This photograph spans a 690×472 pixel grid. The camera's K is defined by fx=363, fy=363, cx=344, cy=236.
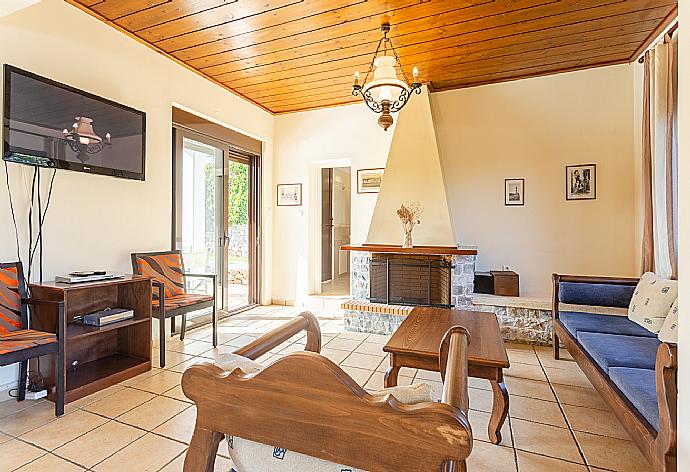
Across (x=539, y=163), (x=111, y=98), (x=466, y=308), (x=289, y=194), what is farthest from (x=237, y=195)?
(x=539, y=163)

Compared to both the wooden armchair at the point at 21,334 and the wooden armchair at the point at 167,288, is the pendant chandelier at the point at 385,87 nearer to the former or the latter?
the wooden armchair at the point at 167,288

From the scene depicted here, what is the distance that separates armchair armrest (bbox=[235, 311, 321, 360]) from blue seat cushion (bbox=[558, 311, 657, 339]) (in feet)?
6.89

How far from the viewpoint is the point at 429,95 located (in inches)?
172

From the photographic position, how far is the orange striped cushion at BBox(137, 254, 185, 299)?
3.19 m

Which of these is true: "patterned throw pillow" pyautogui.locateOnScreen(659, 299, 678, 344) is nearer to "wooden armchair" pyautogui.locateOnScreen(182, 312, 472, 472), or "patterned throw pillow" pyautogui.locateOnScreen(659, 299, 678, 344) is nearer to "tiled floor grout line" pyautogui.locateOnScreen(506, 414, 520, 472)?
"tiled floor grout line" pyautogui.locateOnScreen(506, 414, 520, 472)

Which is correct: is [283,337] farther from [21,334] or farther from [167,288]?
[167,288]

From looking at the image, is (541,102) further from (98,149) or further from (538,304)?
(98,149)

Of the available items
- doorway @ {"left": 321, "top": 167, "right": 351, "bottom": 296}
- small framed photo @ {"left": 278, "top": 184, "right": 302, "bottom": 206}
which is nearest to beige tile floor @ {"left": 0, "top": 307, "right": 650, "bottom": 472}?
small framed photo @ {"left": 278, "top": 184, "right": 302, "bottom": 206}

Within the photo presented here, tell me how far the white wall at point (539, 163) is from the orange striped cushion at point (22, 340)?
3.30 m

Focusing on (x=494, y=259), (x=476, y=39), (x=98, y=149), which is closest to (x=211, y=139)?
(x=98, y=149)

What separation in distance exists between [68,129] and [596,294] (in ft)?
14.0

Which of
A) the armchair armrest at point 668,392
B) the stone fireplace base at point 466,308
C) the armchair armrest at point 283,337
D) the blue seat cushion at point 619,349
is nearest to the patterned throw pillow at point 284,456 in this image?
the armchair armrest at point 283,337

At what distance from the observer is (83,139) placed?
274 centimetres

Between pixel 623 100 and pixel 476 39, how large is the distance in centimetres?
182
